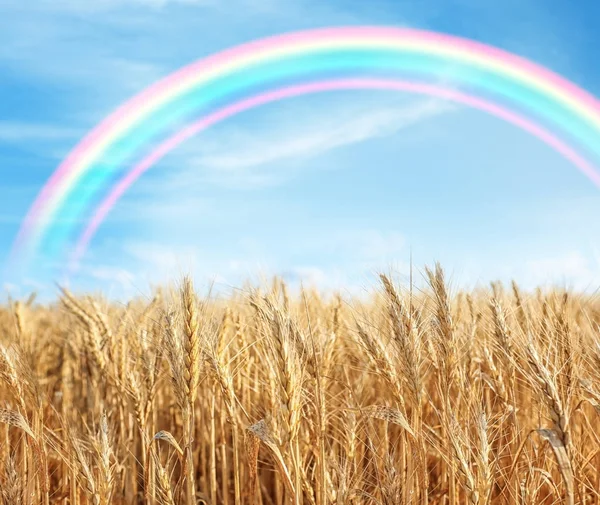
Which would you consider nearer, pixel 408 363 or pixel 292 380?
pixel 292 380

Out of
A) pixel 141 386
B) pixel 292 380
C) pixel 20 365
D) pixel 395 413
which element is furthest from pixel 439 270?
pixel 20 365

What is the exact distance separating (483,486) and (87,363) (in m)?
4.22

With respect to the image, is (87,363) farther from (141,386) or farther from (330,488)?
(330,488)

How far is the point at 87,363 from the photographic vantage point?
5684mm

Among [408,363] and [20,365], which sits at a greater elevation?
[20,365]

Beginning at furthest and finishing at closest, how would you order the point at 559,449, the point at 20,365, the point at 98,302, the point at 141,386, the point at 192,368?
the point at 98,302 < the point at 141,386 < the point at 20,365 < the point at 192,368 < the point at 559,449

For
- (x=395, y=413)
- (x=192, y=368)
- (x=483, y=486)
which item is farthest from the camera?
(x=192, y=368)

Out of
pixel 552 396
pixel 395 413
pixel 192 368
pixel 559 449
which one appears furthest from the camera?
pixel 192 368

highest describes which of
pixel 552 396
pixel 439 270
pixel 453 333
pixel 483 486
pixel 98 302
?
pixel 98 302

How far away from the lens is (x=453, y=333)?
2955 millimetres

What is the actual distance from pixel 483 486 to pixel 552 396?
0.55m

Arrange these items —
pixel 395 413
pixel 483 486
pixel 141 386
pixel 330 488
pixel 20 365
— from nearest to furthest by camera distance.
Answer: pixel 483 486 → pixel 395 413 → pixel 330 488 → pixel 20 365 → pixel 141 386

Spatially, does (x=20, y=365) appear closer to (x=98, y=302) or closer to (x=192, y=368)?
(x=192, y=368)

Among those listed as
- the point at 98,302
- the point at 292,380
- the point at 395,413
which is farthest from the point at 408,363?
the point at 98,302
